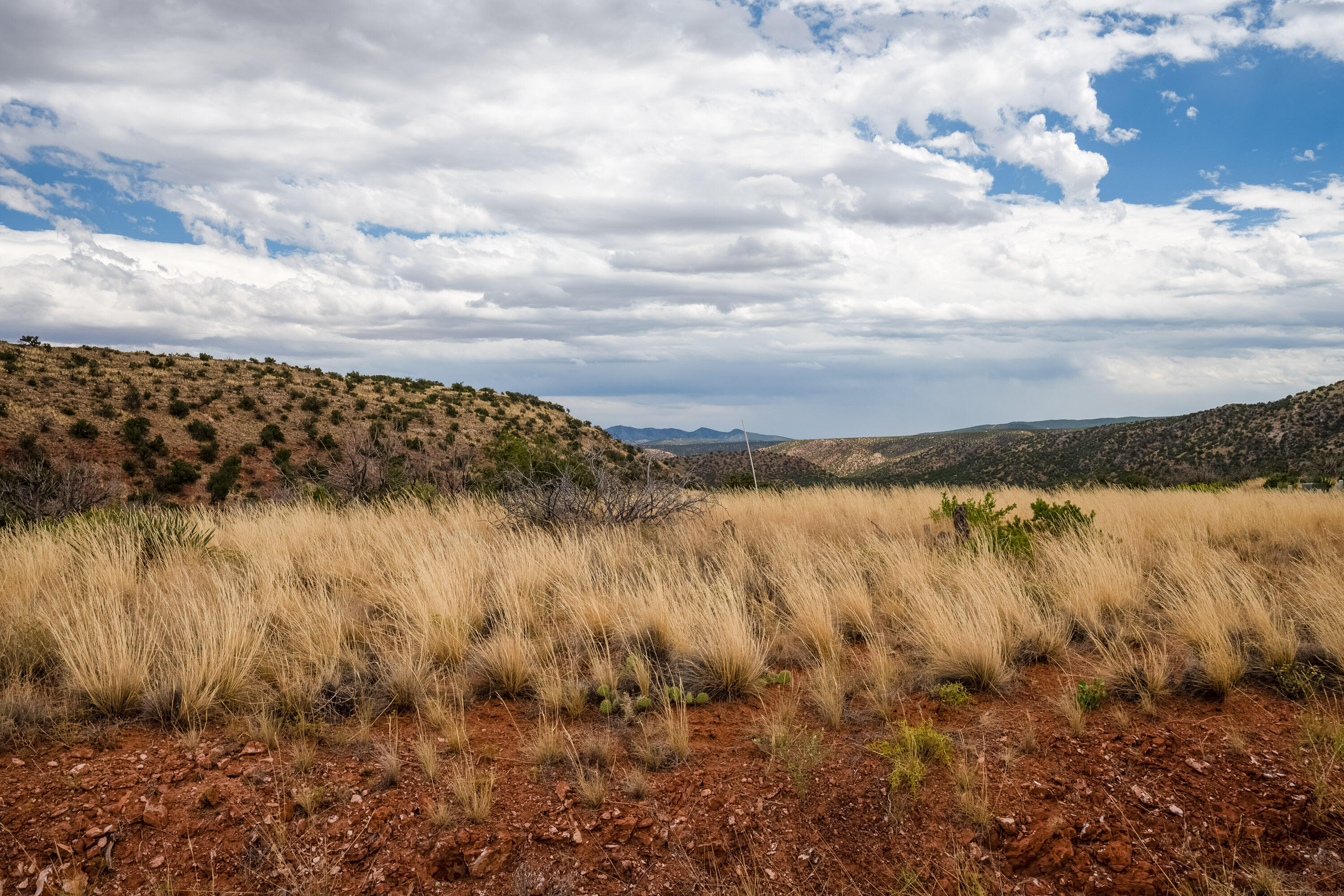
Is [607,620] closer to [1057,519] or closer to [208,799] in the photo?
[208,799]

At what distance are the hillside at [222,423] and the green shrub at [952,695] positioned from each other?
13885 mm

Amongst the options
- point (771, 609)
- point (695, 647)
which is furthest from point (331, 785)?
point (771, 609)

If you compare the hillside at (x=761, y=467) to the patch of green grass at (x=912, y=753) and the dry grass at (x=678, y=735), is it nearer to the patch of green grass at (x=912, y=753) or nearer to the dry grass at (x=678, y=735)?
the dry grass at (x=678, y=735)

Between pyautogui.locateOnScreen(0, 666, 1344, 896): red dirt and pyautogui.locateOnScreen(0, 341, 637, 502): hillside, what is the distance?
13.7 m

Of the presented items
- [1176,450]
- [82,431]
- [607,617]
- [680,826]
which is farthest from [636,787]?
[1176,450]

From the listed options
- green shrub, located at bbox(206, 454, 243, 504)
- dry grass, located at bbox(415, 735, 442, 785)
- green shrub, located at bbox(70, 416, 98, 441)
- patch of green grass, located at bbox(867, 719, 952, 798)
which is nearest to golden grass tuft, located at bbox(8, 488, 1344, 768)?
dry grass, located at bbox(415, 735, 442, 785)

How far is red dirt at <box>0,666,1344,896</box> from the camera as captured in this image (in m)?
3.04

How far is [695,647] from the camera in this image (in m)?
5.02

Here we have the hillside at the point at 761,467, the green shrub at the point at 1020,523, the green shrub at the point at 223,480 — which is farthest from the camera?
the hillside at the point at 761,467

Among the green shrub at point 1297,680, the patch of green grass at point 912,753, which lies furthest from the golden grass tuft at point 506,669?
the green shrub at point 1297,680

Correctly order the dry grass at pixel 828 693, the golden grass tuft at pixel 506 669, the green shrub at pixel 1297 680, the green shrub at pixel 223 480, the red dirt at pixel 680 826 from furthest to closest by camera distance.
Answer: the green shrub at pixel 223 480, the golden grass tuft at pixel 506 669, the green shrub at pixel 1297 680, the dry grass at pixel 828 693, the red dirt at pixel 680 826

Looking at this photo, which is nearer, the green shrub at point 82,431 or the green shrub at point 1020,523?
the green shrub at point 1020,523

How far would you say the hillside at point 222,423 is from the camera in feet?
89.1

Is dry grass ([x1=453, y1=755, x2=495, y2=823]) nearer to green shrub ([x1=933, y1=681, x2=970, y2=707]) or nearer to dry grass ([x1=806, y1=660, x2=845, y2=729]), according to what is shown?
dry grass ([x1=806, y1=660, x2=845, y2=729])
